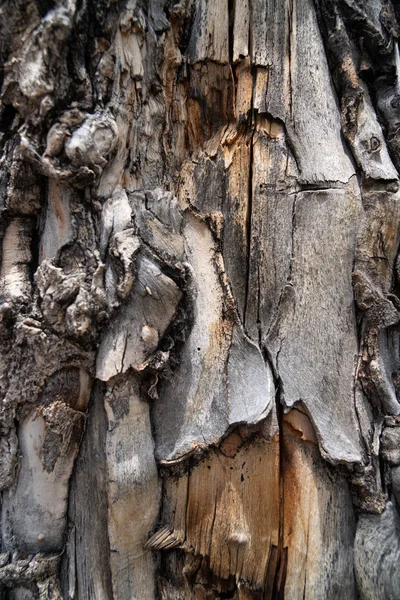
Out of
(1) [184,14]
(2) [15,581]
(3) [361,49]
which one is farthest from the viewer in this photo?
(3) [361,49]

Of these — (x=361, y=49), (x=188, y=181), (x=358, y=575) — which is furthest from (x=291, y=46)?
(x=358, y=575)

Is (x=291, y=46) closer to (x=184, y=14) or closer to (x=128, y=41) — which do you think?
(x=184, y=14)

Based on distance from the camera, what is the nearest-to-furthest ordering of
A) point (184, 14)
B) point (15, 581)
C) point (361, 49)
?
point (15, 581) < point (184, 14) < point (361, 49)

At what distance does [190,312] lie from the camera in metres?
1.10

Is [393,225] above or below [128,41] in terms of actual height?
below

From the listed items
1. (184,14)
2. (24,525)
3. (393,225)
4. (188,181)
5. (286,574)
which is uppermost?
(184,14)

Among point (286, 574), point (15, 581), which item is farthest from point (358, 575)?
point (15, 581)

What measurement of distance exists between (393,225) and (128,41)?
0.90m

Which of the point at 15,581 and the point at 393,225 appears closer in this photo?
the point at 15,581

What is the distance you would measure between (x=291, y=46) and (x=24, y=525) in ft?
5.05

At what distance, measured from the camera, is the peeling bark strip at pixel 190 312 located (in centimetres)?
102

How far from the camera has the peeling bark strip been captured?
102 cm

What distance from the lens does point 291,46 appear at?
46.8 inches

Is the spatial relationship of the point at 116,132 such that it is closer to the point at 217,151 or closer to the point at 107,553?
the point at 217,151
